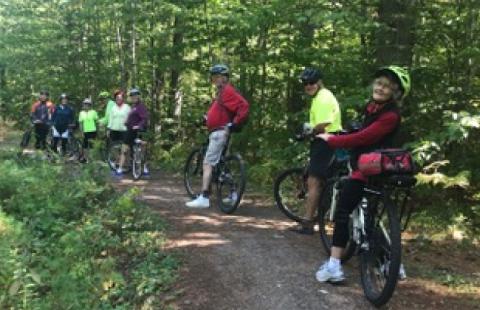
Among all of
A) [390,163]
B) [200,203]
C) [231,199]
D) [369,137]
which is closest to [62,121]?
[200,203]

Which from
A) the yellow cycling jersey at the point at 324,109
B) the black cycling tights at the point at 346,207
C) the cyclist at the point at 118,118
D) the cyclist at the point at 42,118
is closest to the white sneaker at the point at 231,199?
the yellow cycling jersey at the point at 324,109

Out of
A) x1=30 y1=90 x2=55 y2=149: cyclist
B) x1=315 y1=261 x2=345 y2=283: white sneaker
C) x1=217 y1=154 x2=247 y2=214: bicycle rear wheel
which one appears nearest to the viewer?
x1=315 y1=261 x2=345 y2=283: white sneaker

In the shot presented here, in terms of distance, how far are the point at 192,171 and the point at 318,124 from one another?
13.3 feet

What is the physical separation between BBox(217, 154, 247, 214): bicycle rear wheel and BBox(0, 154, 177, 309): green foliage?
3.95 feet

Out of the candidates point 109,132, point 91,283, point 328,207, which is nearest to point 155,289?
point 91,283

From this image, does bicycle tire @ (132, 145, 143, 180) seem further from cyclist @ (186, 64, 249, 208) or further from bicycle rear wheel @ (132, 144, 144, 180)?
cyclist @ (186, 64, 249, 208)

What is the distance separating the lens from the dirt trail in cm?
578

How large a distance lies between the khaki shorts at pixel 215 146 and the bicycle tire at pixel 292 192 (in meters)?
1.19

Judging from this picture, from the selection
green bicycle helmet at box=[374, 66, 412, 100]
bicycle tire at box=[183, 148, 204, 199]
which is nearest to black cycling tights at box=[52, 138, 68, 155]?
bicycle tire at box=[183, 148, 204, 199]

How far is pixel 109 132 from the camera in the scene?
15461 mm

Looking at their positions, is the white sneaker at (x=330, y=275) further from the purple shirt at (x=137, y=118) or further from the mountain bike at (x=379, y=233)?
the purple shirt at (x=137, y=118)

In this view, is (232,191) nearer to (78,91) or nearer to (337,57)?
(337,57)

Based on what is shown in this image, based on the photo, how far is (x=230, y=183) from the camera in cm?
976

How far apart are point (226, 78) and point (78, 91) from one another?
739 inches
